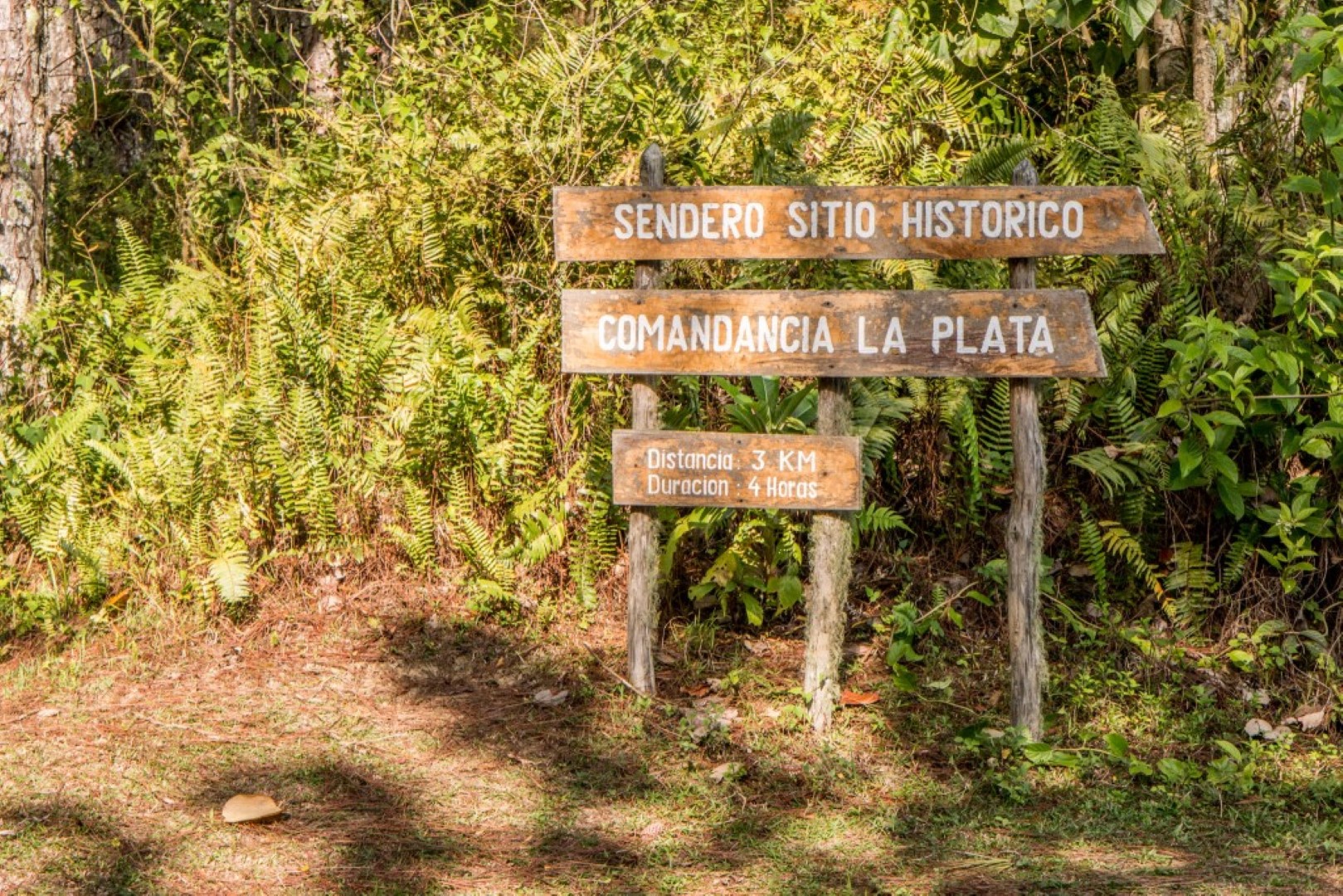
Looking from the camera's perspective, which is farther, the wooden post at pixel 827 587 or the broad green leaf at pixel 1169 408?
the broad green leaf at pixel 1169 408

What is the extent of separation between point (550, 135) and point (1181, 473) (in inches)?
143

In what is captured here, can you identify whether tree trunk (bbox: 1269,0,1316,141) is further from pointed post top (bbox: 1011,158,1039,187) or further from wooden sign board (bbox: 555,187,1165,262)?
pointed post top (bbox: 1011,158,1039,187)

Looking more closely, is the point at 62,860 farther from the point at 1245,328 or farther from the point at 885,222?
the point at 1245,328

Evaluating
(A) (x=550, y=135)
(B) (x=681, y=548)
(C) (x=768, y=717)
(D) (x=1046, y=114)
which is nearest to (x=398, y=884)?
(C) (x=768, y=717)

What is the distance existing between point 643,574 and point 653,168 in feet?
5.69

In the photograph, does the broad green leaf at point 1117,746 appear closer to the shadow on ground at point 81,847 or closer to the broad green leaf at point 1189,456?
the broad green leaf at point 1189,456

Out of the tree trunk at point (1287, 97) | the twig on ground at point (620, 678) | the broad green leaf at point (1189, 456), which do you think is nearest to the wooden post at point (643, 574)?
the twig on ground at point (620, 678)

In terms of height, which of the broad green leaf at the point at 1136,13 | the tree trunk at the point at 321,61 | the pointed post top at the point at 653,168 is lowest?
the pointed post top at the point at 653,168

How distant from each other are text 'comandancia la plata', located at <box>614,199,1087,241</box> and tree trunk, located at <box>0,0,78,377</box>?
4.18m

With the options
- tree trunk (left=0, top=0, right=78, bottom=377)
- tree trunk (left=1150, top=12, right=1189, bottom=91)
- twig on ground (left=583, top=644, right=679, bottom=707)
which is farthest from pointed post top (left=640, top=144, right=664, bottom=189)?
tree trunk (left=0, top=0, right=78, bottom=377)

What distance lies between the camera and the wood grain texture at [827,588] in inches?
211

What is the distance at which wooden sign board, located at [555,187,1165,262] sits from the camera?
16.4 ft

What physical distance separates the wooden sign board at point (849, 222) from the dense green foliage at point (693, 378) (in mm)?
959

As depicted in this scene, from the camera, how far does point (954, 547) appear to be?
6562mm
